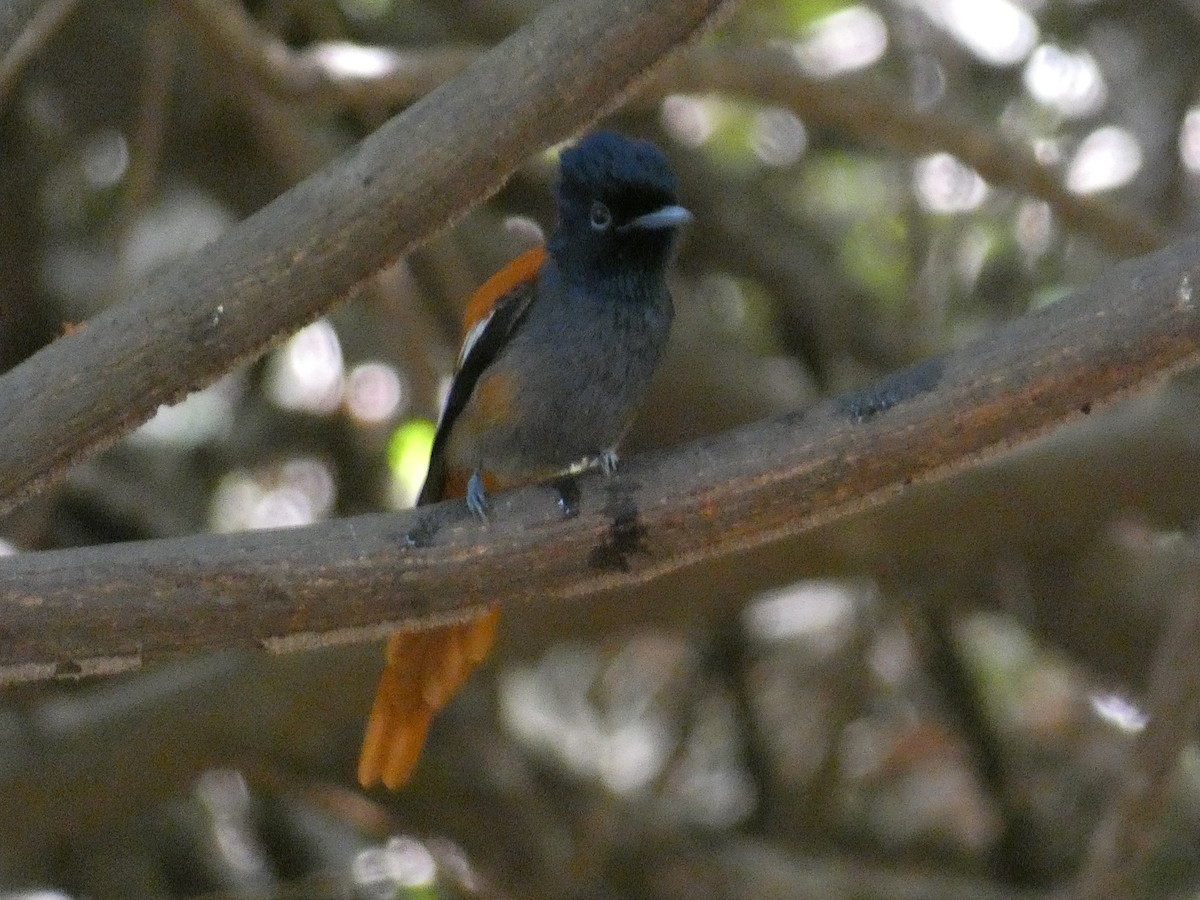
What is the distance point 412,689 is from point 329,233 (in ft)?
4.16

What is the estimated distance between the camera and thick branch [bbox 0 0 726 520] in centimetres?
→ 224

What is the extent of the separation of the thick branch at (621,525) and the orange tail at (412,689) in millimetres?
792

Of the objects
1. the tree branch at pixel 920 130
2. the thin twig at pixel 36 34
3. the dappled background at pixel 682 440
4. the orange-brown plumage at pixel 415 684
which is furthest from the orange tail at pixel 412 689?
the tree branch at pixel 920 130

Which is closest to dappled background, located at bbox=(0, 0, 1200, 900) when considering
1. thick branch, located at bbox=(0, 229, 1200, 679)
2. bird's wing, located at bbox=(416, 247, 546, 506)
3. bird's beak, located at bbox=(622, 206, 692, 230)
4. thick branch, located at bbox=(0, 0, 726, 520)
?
bird's wing, located at bbox=(416, 247, 546, 506)

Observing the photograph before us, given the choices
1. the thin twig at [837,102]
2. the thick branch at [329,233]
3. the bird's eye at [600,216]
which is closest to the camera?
the thick branch at [329,233]

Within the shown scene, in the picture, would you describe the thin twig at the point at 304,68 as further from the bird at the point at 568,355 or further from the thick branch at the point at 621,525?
the thick branch at the point at 621,525

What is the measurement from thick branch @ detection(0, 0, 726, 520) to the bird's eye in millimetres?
1002

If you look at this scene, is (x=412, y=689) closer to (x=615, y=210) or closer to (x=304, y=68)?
(x=615, y=210)

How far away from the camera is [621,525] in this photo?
2.39 meters

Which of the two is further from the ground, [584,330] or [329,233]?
[329,233]

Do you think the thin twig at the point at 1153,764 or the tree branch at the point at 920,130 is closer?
the thin twig at the point at 1153,764

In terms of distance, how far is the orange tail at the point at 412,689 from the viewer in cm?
319

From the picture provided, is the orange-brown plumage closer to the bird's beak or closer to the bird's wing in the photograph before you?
the bird's wing

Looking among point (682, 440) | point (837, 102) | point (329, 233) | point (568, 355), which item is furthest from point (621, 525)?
point (682, 440)
